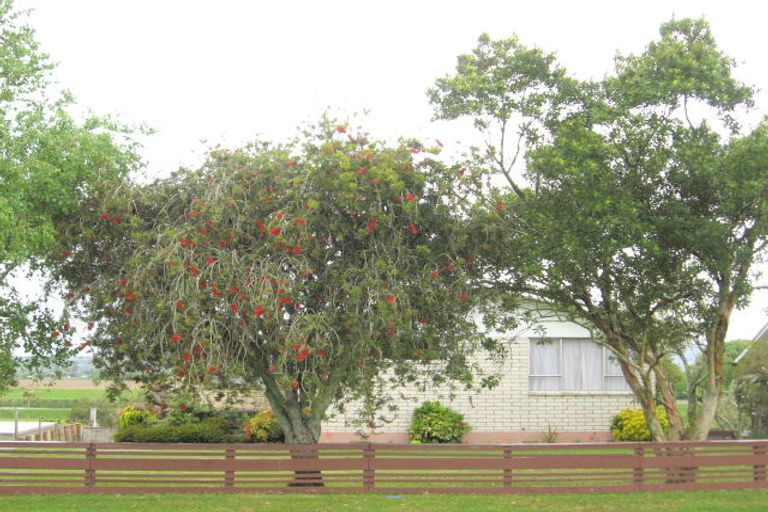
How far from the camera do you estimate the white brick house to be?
73.8ft

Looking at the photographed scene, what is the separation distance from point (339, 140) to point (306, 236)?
66.7 inches

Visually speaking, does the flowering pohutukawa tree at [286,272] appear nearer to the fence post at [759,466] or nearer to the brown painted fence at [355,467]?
the brown painted fence at [355,467]

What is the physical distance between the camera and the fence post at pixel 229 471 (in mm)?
13492

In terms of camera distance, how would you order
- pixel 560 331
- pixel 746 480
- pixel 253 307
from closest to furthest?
pixel 253 307, pixel 746 480, pixel 560 331

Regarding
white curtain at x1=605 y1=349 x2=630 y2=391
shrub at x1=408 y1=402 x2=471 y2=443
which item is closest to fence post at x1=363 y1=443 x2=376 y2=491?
shrub at x1=408 y1=402 x2=471 y2=443

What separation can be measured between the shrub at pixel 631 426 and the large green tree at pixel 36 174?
13875 mm

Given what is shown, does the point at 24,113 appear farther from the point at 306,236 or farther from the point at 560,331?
the point at 560,331

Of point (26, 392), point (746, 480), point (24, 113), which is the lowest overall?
point (746, 480)

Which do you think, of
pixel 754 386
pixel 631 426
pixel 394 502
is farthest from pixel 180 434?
pixel 754 386

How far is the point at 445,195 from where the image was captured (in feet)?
41.3

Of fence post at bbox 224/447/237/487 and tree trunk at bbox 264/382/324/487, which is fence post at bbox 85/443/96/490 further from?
tree trunk at bbox 264/382/324/487

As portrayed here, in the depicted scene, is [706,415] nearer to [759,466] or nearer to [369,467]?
[759,466]

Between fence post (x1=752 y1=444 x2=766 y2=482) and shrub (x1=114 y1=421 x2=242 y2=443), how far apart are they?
40.6 feet

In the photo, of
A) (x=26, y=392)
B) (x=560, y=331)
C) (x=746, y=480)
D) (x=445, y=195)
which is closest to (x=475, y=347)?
(x=445, y=195)
